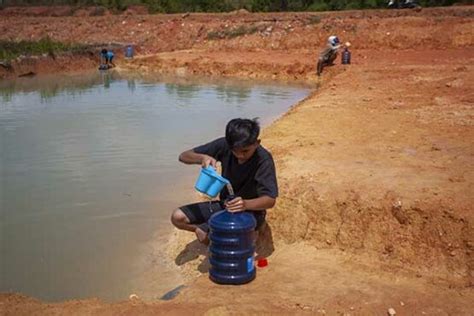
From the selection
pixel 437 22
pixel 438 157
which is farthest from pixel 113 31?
pixel 438 157

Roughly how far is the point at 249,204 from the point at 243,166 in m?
0.38

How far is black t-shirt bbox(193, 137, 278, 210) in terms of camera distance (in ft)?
14.5

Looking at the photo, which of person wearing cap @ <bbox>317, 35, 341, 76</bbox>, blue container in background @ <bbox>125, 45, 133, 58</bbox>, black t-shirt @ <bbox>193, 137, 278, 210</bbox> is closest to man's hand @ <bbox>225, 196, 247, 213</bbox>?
black t-shirt @ <bbox>193, 137, 278, 210</bbox>

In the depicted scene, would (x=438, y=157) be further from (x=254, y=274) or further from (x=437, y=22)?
(x=437, y=22)

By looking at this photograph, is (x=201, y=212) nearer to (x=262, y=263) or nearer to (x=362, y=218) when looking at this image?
(x=262, y=263)

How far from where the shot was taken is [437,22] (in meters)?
23.5

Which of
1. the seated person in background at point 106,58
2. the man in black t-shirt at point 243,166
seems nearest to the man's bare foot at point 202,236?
the man in black t-shirt at point 243,166

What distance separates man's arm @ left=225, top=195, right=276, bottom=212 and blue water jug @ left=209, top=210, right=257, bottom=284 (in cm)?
8

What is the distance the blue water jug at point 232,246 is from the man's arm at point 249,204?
0.08m

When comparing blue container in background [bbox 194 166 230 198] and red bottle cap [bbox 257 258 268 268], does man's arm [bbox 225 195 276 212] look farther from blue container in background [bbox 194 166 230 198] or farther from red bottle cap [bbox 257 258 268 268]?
red bottle cap [bbox 257 258 268 268]

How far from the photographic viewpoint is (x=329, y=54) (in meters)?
19.8

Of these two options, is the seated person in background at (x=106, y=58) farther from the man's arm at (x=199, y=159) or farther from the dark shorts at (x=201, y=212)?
the man's arm at (x=199, y=159)

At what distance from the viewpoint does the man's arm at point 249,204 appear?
4.22 metres

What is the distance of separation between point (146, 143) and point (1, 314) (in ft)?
21.2
